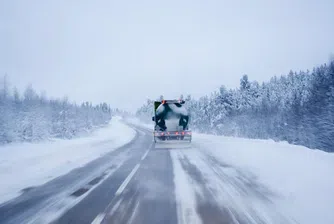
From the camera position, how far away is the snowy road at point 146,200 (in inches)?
146

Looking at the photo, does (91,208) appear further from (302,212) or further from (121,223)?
(302,212)

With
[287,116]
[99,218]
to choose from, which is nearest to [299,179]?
[99,218]

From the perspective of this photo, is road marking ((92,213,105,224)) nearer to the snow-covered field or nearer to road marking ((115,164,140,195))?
road marking ((115,164,140,195))

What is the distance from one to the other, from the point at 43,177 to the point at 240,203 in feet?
21.0

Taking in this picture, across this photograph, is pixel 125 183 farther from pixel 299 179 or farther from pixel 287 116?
pixel 287 116

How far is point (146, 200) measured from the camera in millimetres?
4637

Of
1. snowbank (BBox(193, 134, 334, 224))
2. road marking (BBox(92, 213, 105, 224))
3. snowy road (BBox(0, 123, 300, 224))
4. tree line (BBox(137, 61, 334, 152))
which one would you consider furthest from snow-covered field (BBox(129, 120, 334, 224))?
tree line (BBox(137, 61, 334, 152))

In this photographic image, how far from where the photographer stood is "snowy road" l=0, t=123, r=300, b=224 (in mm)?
3699

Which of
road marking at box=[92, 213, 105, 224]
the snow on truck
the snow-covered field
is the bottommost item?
road marking at box=[92, 213, 105, 224]

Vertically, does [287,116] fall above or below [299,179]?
above

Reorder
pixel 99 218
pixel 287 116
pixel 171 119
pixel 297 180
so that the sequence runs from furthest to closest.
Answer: pixel 287 116, pixel 171 119, pixel 297 180, pixel 99 218

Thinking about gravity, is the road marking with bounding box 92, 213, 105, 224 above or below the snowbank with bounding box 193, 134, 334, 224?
below

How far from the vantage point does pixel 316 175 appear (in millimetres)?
5684

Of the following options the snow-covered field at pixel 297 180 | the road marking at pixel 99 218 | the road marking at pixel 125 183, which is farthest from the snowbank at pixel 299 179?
the road marking at pixel 125 183
